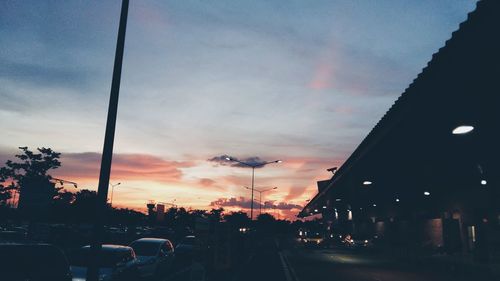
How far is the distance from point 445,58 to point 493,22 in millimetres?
1394

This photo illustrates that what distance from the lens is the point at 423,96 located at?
9.27 meters

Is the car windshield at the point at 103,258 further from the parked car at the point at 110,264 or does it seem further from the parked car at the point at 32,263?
the parked car at the point at 32,263

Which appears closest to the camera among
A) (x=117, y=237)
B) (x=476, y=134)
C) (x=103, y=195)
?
(x=103, y=195)

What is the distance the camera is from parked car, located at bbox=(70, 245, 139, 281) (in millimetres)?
12039

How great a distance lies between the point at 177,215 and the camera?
158250mm

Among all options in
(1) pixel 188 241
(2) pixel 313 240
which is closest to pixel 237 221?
(1) pixel 188 241

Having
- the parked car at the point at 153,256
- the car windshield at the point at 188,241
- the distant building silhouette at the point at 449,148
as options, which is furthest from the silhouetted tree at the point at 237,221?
the distant building silhouette at the point at 449,148

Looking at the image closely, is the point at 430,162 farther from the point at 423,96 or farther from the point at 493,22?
the point at 493,22

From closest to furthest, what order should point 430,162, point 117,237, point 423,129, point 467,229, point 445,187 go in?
point 423,129, point 430,162, point 445,187, point 467,229, point 117,237

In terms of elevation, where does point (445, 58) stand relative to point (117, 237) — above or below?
above

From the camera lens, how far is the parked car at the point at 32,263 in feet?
25.1

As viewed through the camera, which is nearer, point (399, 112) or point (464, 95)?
point (464, 95)

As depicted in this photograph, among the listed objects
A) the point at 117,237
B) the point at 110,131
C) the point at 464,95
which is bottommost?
the point at 117,237

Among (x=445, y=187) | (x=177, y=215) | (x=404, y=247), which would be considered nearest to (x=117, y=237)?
(x=404, y=247)
